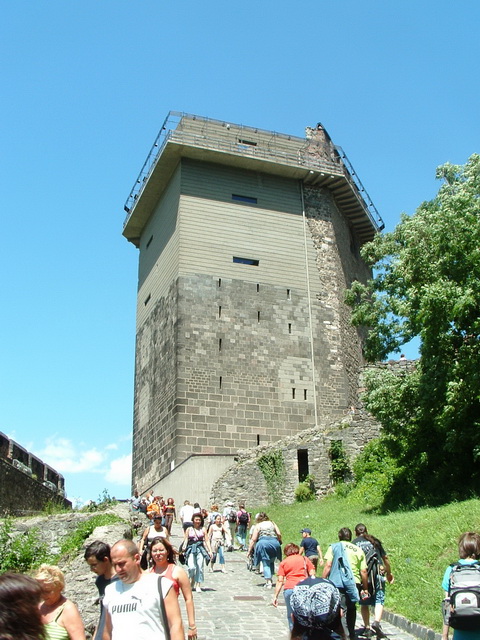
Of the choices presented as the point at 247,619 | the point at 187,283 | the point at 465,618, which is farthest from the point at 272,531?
the point at 187,283

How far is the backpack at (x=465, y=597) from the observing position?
16.6 ft

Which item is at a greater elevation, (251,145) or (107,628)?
(251,145)

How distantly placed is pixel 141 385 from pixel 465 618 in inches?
1155

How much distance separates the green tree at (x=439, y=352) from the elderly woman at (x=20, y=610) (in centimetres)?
1343

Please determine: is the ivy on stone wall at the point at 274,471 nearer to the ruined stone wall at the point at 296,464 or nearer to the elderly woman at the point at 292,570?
the ruined stone wall at the point at 296,464

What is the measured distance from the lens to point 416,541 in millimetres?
12250

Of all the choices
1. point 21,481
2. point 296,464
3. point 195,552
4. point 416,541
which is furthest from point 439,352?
point 21,481

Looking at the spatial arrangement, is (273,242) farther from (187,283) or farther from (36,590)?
(36,590)

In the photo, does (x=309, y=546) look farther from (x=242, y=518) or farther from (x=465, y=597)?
(x=242, y=518)

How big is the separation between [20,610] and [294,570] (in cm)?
639

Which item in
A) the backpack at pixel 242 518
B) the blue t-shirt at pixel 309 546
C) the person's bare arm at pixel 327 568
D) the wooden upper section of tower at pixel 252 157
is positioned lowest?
the person's bare arm at pixel 327 568

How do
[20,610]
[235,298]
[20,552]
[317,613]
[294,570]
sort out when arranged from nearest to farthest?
[20,610] → [317,613] → [294,570] → [20,552] → [235,298]

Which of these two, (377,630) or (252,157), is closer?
(377,630)

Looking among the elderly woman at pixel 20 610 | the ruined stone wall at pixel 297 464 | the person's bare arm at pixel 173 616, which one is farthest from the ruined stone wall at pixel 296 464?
the elderly woman at pixel 20 610
